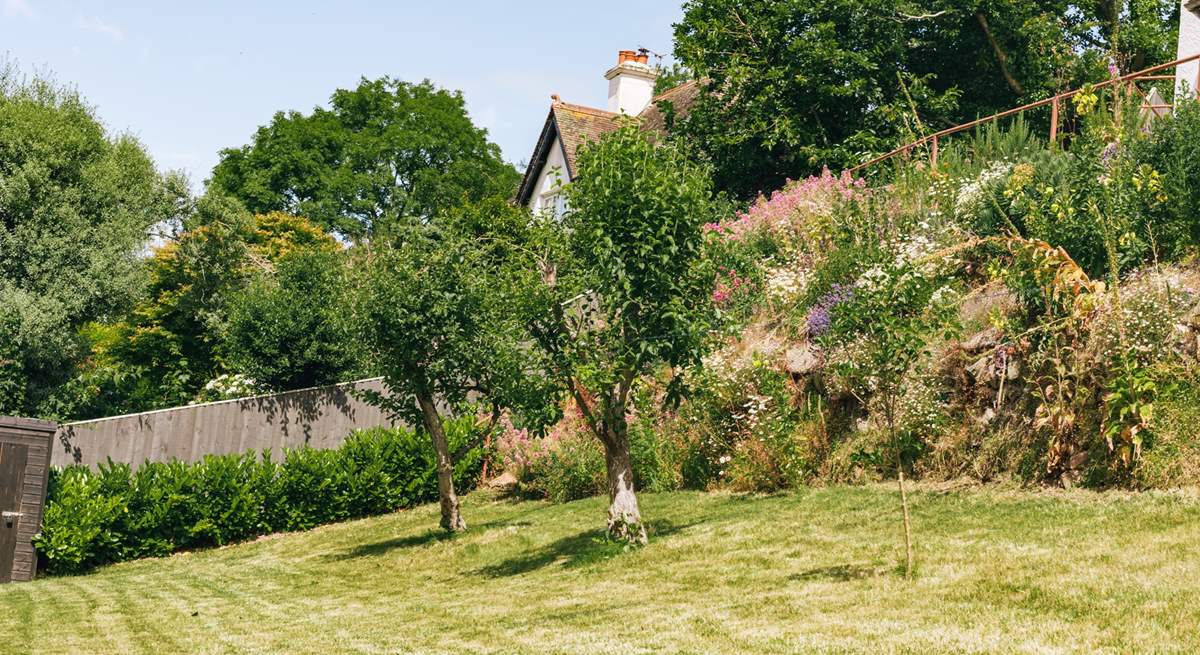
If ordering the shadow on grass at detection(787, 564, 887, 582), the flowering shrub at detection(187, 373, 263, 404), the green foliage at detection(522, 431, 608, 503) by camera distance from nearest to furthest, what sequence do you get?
the shadow on grass at detection(787, 564, 887, 582), the green foliage at detection(522, 431, 608, 503), the flowering shrub at detection(187, 373, 263, 404)

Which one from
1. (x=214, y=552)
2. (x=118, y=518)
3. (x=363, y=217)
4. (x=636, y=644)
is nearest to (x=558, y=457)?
(x=214, y=552)

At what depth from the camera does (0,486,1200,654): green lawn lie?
7.78 metres

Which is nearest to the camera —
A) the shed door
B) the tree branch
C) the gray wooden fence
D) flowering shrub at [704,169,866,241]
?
the shed door

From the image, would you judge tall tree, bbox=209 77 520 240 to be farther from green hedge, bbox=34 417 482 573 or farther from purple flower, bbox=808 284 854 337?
purple flower, bbox=808 284 854 337

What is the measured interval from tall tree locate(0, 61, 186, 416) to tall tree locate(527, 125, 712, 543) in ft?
44.9

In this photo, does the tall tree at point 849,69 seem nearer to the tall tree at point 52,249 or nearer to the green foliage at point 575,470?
the green foliage at point 575,470

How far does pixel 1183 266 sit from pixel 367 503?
44.7 ft

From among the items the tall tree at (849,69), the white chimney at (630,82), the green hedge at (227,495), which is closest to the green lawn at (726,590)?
the green hedge at (227,495)

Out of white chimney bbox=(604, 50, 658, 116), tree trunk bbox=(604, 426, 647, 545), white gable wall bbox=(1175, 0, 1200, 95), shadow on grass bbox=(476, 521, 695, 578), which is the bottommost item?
shadow on grass bbox=(476, 521, 695, 578)

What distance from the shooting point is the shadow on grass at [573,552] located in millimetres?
12367

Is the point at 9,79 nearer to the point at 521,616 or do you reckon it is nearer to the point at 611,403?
the point at 611,403

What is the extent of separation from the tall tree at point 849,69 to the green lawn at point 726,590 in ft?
43.7

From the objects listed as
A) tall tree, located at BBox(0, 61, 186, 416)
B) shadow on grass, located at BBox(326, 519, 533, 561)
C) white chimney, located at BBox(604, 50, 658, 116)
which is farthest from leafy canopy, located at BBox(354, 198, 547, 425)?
white chimney, located at BBox(604, 50, 658, 116)

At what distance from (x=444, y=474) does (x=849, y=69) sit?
15048 millimetres
